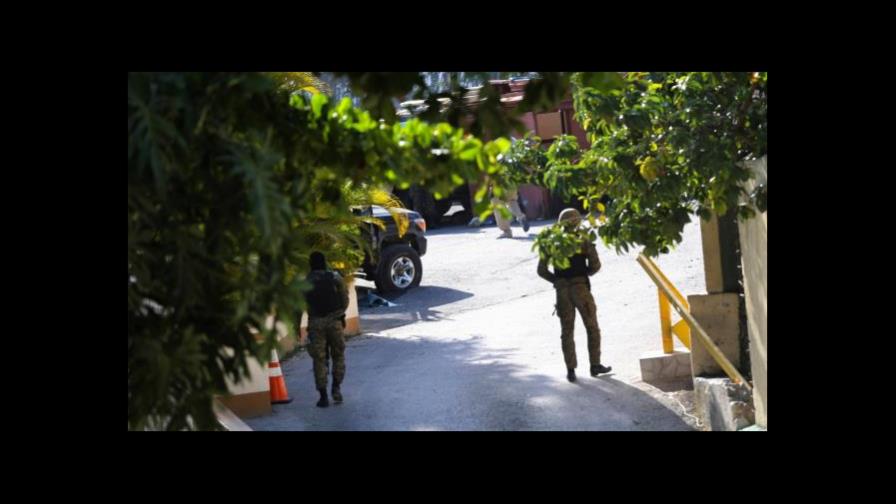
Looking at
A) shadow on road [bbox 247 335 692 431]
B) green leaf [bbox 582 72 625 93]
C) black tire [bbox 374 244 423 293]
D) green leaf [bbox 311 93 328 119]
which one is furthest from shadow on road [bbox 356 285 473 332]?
green leaf [bbox 582 72 625 93]

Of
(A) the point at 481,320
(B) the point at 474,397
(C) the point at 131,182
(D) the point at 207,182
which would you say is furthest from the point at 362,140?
(A) the point at 481,320

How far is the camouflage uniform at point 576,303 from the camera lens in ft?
37.6

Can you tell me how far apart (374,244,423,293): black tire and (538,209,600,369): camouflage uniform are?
7189 millimetres

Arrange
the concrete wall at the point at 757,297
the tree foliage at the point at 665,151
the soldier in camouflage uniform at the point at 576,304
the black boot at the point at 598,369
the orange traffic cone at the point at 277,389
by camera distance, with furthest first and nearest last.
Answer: the black boot at the point at 598,369 < the soldier in camouflage uniform at the point at 576,304 < the orange traffic cone at the point at 277,389 < the concrete wall at the point at 757,297 < the tree foliage at the point at 665,151

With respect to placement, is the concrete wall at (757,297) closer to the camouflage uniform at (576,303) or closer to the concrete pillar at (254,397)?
the camouflage uniform at (576,303)

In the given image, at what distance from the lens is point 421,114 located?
4258mm

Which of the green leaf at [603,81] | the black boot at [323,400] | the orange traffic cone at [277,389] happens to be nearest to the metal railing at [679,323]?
the black boot at [323,400]

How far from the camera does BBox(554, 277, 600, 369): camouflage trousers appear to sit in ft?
37.6

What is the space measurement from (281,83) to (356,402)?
10.8ft

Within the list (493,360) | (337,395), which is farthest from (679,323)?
(337,395)

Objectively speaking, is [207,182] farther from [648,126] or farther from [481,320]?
[481,320]

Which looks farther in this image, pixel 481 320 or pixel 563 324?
pixel 481 320

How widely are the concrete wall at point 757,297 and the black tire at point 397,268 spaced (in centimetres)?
1035

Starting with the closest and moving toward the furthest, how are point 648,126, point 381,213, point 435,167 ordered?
point 435,167
point 648,126
point 381,213
